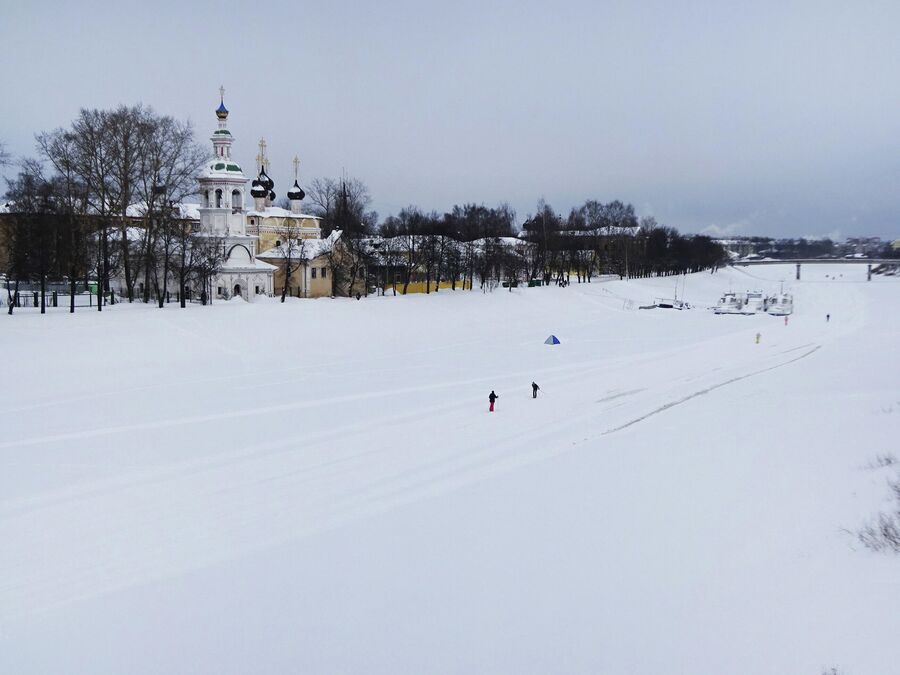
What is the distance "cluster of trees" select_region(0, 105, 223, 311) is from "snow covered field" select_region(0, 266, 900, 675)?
1259 cm

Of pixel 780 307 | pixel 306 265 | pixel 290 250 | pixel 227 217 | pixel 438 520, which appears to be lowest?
pixel 438 520

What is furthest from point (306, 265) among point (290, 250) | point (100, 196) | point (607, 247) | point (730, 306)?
point (607, 247)

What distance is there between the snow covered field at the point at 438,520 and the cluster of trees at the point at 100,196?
41.3ft

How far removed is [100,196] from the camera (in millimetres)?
38750

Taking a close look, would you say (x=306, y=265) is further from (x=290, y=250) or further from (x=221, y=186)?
(x=221, y=186)

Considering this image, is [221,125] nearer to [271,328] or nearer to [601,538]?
[271,328]

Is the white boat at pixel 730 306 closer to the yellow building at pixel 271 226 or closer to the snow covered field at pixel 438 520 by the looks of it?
the snow covered field at pixel 438 520

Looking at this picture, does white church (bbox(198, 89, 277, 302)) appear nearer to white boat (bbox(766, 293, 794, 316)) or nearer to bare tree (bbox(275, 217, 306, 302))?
bare tree (bbox(275, 217, 306, 302))

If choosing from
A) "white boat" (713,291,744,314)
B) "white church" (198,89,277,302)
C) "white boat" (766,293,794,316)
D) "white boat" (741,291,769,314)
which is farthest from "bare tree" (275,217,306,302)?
"white boat" (766,293,794,316)

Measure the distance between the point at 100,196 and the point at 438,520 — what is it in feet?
111

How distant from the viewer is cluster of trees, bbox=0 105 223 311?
37653 mm

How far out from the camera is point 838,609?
973 centimetres

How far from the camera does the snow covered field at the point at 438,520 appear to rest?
956 centimetres

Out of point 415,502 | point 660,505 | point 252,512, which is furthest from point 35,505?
point 660,505
